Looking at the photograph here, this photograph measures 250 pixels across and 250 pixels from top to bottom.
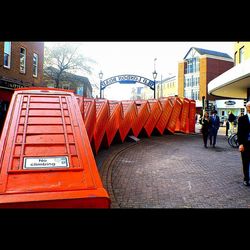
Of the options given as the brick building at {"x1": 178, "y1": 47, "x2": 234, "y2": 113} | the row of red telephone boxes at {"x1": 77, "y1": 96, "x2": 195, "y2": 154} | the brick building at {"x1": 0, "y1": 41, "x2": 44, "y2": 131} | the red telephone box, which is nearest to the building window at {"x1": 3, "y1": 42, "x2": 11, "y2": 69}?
the brick building at {"x1": 0, "y1": 41, "x2": 44, "y2": 131}

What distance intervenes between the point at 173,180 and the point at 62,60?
A: 23.6 m

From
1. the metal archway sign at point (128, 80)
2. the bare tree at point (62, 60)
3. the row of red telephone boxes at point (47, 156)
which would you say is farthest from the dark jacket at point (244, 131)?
the bare tree at point (62, 60)

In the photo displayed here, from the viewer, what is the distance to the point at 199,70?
159 feet

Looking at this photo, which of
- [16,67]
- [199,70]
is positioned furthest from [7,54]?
[199,70]

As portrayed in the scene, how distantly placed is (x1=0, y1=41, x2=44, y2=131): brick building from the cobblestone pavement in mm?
7361

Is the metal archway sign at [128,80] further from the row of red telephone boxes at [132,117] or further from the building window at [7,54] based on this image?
the building window at [7,54]

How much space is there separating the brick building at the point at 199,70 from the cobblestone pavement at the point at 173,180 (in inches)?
1534

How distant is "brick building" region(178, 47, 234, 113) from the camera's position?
4728 centimetres

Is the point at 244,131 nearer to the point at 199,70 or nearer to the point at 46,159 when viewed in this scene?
the point at 46,159

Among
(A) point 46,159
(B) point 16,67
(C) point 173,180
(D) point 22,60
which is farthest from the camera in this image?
(D) point 22,60

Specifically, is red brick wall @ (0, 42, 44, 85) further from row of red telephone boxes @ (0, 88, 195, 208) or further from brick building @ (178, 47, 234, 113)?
brick building @ (178, 47, 234, 113)
